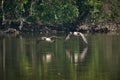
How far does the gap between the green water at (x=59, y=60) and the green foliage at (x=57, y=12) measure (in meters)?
25.1

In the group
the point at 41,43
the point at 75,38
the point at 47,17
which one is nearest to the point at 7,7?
the point at 47,17

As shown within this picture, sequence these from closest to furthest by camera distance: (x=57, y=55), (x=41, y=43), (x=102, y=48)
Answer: (x=57, y=55) < (x=102, y=48) < (x=41, y=43)

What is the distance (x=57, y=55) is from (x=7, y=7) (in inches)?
1634

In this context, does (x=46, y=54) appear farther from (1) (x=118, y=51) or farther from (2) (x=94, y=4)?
(2) (x=94, y=4)

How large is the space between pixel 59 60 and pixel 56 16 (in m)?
44.1

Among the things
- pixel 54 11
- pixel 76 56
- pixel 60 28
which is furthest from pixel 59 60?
pixel 54 11

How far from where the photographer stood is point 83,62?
46062 mm

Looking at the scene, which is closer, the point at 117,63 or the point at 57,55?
the point at 117,63

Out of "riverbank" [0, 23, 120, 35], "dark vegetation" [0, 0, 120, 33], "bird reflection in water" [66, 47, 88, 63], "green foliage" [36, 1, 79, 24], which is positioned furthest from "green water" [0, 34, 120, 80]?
"green foliage" [36, 1, 79, 24]

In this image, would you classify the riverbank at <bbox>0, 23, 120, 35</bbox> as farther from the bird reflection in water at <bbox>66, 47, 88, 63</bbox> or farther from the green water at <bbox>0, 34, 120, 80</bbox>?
the bird reflection in water at <bbox>66, 47, 88, 63</bbox>

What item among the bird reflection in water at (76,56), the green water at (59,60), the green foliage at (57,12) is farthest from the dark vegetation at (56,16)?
the bird reflection in water at (76,56)

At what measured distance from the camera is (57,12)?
91.0 metres

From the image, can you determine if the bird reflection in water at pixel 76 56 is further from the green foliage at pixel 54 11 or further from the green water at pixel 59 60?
the green foliage at pixel 54 11

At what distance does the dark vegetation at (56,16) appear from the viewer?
8862cm
